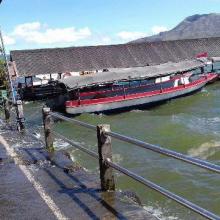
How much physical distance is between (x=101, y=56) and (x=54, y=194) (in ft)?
132

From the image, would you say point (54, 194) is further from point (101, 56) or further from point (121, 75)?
point (101, 56)

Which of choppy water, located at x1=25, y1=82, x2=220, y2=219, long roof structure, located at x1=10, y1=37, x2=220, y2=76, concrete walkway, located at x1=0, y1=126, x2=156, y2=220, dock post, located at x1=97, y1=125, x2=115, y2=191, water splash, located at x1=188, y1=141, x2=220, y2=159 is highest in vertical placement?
long roof structure, located at x1=10, y1=37, x2=220, y2=76

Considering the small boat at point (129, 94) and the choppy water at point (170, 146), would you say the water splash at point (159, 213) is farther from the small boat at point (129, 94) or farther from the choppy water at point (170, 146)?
the small boat at point (129, 94)

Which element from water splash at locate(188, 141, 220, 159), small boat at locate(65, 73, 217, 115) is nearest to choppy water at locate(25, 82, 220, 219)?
water splash at locate(188, 141, 220, 159)

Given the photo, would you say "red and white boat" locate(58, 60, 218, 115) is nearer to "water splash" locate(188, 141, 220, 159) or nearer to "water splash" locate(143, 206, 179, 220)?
"water splash" locate(188, 141, 220, 159)

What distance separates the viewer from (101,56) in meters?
45.9

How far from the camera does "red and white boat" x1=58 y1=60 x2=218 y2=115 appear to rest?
96.2 ft

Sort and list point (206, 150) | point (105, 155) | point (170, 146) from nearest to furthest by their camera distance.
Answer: point (105, 155)
point (206, 150)
point (170, 146)

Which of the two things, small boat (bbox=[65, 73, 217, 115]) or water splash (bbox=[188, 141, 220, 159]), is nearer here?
water splash (bbox=[188, 141, 220, 159])

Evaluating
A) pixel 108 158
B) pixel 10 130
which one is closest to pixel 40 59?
pixel 10 130

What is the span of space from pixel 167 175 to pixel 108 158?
718 cm

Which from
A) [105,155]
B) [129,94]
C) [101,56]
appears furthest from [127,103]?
[105,155]

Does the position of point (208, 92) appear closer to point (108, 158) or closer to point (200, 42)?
point (200, 42)

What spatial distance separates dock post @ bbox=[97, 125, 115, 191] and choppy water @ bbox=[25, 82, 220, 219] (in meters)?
2.64
